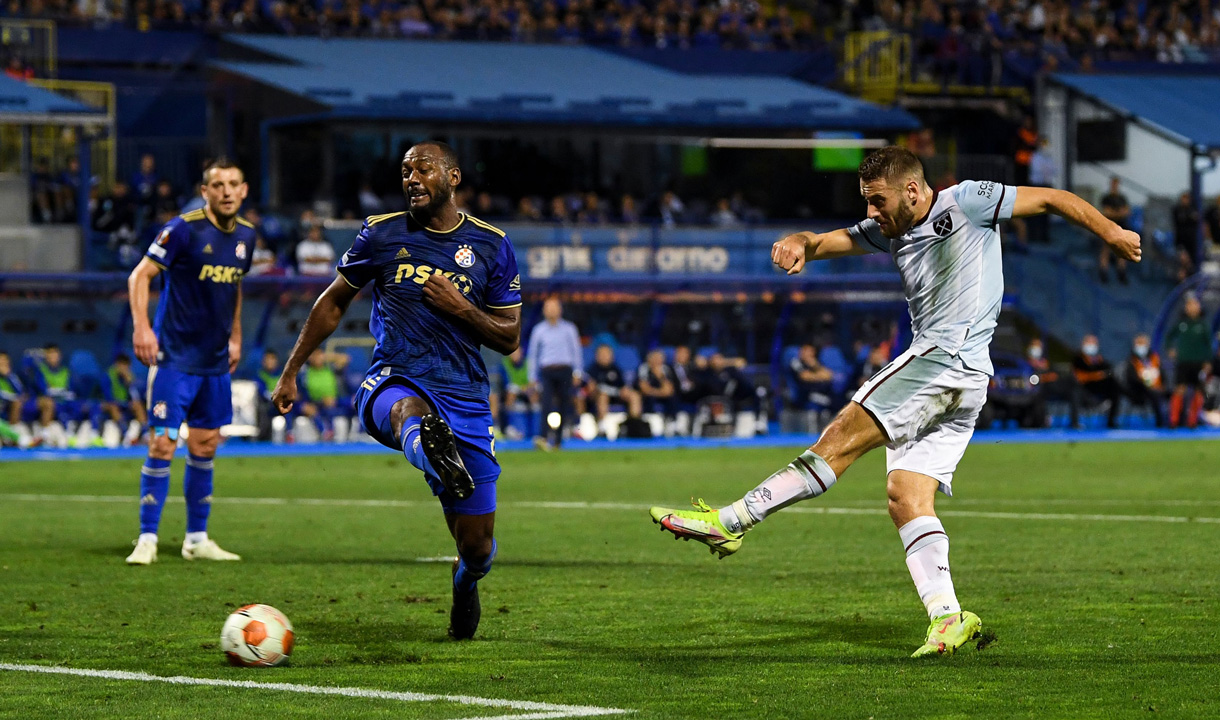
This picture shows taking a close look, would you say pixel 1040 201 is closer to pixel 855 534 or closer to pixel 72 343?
pixel 855 534

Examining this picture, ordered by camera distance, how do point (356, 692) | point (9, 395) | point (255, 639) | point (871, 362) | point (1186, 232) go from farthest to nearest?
point (1186, 232) < point (871, 362) < point (9, 395) < point (255, 639) < point (356, 692)

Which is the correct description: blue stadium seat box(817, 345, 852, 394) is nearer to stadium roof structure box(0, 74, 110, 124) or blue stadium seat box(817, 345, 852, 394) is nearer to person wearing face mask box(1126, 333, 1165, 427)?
person wearing face mask box(1126, 333, 1165, 427)

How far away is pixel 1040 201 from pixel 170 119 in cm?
3063

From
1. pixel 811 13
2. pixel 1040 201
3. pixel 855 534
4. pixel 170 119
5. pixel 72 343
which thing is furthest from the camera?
pixel 811 13

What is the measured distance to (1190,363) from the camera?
99.6ft

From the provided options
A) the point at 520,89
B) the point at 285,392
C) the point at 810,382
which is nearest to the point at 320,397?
the point at 810,382

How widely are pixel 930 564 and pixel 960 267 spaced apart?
1258 mm

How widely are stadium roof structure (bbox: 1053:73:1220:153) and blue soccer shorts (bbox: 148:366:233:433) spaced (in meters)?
32.2

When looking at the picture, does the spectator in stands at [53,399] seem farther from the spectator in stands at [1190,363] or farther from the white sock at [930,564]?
the white sock at [930,564]

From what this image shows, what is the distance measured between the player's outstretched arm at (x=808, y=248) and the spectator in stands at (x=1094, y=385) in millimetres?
24437

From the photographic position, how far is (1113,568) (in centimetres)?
1059

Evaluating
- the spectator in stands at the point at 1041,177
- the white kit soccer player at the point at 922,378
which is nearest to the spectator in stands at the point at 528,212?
the spectator in stands at the point at 1041,177

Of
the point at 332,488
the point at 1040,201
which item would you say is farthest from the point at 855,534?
the point at 332,488

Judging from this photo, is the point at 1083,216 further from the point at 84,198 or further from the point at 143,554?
the point at 84,198
